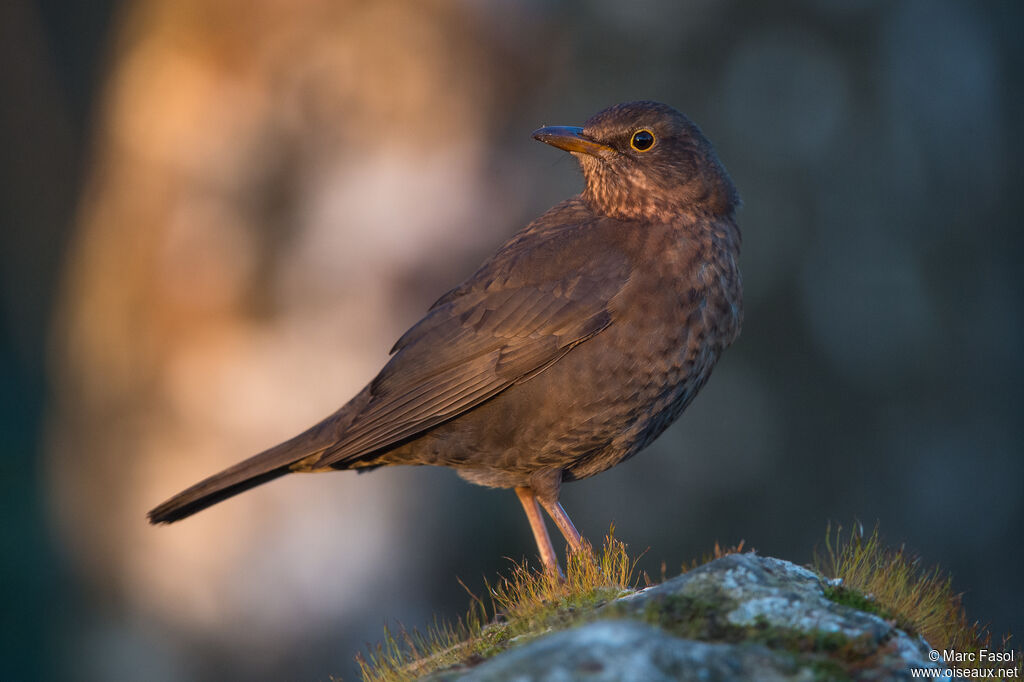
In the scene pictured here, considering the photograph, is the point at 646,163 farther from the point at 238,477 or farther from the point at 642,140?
the point at 238,477

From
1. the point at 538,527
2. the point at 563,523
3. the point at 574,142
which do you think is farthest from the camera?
the point at 574,142

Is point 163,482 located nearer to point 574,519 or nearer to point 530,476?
point 574,519

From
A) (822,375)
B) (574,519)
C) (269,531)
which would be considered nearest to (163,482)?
(269,531)

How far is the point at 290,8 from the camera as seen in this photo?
886 cm

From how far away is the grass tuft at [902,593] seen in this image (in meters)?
3.72

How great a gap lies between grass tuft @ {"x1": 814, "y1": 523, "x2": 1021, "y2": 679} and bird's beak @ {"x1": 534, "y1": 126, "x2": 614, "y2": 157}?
2.47m

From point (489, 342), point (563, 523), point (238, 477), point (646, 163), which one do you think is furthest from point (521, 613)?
point (646, 163)

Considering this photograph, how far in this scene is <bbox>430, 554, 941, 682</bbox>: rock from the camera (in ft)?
8.68

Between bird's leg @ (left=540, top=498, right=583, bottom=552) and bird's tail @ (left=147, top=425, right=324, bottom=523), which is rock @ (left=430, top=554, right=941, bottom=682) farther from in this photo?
bird's tail @ (left=147, top=425, right=324, bottom=523)

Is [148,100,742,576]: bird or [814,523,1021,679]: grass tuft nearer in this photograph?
[814,523,1021,679]: grass tuft

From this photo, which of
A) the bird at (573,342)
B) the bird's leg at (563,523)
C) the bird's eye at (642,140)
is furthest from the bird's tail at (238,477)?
the bird's eye at (642,140)

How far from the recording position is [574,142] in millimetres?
5426

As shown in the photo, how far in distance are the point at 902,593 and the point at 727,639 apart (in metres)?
1.15


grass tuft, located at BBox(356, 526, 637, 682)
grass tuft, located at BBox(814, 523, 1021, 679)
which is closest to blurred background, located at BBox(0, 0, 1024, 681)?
grass tuft, located at BBox(356, 526, 637, 682)
